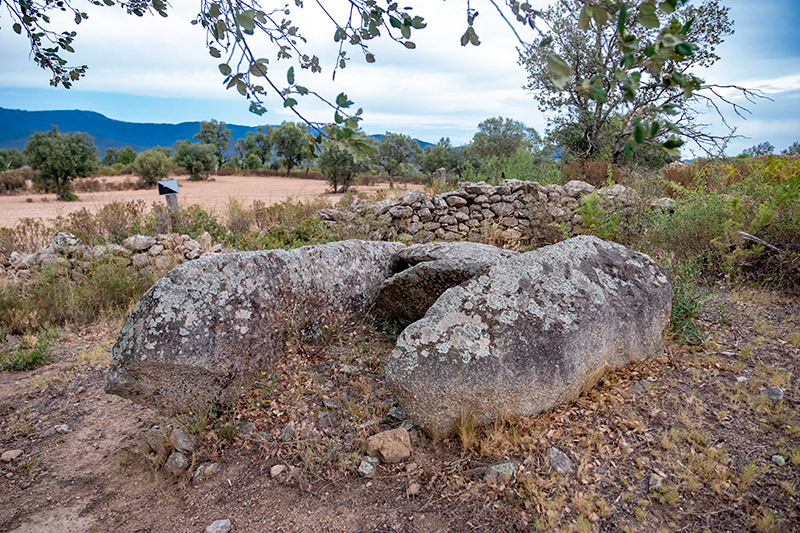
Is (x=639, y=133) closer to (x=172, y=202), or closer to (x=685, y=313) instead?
(x=685, y=313)

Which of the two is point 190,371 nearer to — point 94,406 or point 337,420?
point 337,420

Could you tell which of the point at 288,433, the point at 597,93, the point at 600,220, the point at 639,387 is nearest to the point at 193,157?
the point at 600,220

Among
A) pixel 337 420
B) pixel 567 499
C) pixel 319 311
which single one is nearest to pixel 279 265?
pixel 319 311

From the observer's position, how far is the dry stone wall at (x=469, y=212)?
9266 millimetres

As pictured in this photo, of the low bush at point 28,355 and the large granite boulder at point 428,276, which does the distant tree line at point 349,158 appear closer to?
the large granite boulder at point 428,276

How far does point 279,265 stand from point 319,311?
0.54 meters

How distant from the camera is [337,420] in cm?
315

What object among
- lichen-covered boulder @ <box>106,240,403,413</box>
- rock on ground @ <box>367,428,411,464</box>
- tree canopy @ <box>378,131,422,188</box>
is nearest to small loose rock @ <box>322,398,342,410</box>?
rock on ground @ <box>367,428,411,464</box>

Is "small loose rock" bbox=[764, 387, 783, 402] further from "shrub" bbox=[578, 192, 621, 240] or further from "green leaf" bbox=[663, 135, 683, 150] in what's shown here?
"shrub" bbox=[578, 192, 621, 240]

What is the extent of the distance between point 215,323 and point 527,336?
83.7 inches

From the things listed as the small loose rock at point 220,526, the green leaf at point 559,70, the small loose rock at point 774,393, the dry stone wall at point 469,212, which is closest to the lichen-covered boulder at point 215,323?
the small loose rock at point 220,526

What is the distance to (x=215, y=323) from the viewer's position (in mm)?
3234

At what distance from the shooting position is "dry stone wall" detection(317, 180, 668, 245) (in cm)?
927

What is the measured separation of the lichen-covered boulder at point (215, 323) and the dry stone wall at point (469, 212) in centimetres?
537
